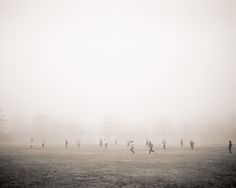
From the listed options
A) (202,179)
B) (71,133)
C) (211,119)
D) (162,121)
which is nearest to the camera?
(202,179)

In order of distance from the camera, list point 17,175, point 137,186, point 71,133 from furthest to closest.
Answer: point 71,133 → point 17,175 → point 137,186

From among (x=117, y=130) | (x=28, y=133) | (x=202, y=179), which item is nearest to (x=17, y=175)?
(x=202, y=179)

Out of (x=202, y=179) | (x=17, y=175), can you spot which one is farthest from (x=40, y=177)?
(x=202, y=179)

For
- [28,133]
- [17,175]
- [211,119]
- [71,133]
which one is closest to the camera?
[17,175]

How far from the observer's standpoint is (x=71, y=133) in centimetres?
11906

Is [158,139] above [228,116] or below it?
below

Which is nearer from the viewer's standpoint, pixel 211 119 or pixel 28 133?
pixel 28 133

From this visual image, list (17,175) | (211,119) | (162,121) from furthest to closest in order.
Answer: (162,121) < (211,119) < (17,175)

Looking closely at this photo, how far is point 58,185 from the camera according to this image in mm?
14398

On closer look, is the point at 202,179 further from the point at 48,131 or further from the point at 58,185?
the point at 48,131

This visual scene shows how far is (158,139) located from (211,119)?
1315 inches

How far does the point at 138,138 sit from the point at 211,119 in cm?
4454

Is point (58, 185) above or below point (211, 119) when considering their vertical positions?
below

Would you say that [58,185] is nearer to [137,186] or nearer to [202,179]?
[137,186]
